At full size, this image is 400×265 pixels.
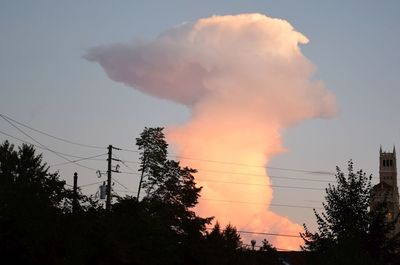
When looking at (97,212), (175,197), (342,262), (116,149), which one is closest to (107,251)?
(97,212)

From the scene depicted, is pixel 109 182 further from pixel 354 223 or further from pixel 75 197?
pixel 354 223

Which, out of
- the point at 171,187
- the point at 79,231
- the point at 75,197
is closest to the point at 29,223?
the point at 79,231

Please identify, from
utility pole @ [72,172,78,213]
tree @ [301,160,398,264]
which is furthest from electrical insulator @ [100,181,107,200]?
tree @ [301,160,398,264]

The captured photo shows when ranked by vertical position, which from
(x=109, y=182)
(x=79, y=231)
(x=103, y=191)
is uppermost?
(x=109, y=182)

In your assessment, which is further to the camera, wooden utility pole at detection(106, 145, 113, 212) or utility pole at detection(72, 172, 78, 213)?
wooden utility pole at detection(106, 145, 113, 212)

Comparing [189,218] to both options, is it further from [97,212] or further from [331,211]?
[331,211]

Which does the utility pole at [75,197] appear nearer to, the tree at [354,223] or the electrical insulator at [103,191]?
the electrical insulator at [103,191]

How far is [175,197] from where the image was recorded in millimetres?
69938

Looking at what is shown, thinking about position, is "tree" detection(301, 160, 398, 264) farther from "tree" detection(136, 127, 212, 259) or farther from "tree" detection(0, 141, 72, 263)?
"tree" detection(136, 127, 212, 259)

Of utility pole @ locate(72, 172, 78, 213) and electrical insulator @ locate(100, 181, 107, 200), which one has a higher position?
electrical insulator @ locate(100, 181, 107, 200)

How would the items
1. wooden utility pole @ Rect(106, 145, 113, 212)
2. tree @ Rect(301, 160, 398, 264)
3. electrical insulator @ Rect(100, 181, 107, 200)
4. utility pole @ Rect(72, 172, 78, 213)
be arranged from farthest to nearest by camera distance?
1. electrical insulator @ Rect(100, 181, 107, 200)
2. wooden utility pole @ Rect(106, 145, 113, 212)
3. utility pole @ Rect(72, 172, 78, 213)
4. tree @ Rect(301, 160, 398, 264)

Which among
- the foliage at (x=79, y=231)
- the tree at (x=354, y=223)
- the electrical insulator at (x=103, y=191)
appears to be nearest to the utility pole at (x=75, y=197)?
the foliage at (x=79, y=231)

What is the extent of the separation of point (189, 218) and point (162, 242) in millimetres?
24629

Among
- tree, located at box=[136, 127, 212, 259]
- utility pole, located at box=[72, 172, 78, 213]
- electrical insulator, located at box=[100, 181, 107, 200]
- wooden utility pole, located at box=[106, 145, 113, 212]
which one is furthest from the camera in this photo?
tree, located at box=[136, 127, 212, 259]
